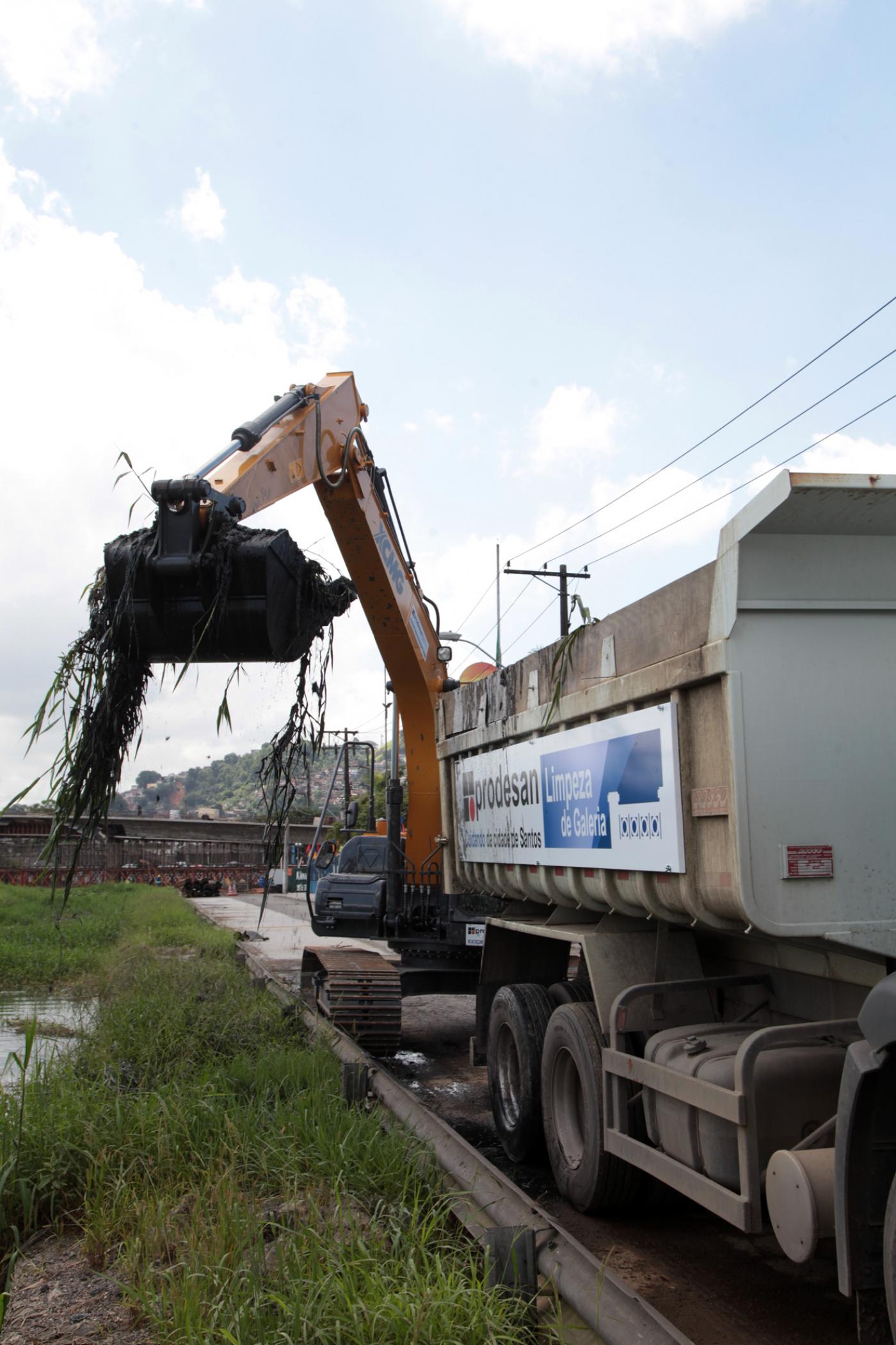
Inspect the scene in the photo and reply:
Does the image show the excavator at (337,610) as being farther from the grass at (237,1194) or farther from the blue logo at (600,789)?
the blue logo at (600,789)

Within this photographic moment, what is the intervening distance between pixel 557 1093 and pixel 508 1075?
0.93 m

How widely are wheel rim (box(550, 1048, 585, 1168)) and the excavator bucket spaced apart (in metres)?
2.91

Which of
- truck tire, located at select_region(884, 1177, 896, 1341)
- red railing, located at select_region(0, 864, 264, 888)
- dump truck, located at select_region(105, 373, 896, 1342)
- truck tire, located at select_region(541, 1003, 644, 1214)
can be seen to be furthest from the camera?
red railing, located at select_region(0, 864, 264, 888)

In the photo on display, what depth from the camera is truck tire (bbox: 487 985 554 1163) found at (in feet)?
20.6

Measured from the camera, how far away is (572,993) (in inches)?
235

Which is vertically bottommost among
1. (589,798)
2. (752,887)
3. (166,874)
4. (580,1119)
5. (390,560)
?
(580,1119)

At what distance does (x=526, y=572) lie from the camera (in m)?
28.3

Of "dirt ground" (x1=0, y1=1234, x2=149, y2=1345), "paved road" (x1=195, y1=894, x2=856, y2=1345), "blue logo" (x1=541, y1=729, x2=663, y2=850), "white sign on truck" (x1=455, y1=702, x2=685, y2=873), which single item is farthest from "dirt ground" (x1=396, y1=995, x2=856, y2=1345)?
"dirt ground" (x1=0, y1=1234, x2=149, y2=1345)

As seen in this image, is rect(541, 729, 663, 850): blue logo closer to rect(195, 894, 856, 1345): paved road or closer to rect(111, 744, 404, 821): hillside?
rect(195, 894, 856, 1345): paved road

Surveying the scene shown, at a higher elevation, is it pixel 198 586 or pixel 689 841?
pixel 198 586

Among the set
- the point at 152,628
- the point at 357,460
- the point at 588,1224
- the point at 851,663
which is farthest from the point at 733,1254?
the point at 357,460

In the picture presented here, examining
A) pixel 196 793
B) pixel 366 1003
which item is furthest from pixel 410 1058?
pixel 196 793

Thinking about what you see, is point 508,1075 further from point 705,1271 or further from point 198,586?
point 198,586

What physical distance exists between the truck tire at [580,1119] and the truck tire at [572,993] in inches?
4.5
